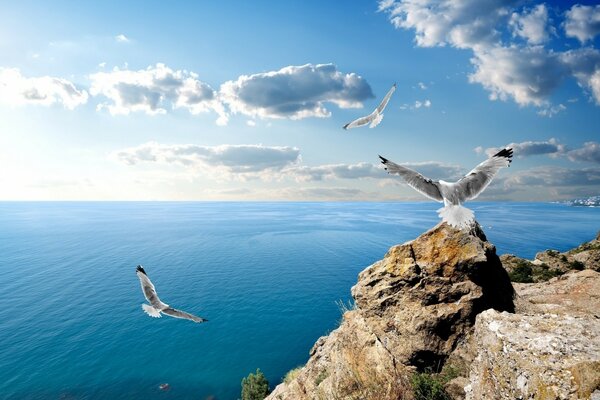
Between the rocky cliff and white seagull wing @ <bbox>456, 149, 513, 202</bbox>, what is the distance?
11.7 feet

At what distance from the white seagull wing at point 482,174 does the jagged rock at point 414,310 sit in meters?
7.88

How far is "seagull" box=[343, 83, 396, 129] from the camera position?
10.5m

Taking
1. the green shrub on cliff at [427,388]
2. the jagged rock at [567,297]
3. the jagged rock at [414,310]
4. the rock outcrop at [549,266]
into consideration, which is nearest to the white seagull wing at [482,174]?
the green shrub on cliff at [427,388]

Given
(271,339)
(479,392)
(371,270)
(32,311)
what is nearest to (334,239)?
(271,339)

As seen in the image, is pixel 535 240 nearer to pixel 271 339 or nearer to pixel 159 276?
pixel 271 339

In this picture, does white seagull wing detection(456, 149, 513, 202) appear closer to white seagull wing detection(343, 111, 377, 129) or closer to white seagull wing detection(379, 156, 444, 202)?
white seagull wing detection(379, 156, 444, 202)

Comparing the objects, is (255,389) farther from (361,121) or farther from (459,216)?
(459,216)

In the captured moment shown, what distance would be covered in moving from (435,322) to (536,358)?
7.30 m

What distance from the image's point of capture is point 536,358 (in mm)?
6500

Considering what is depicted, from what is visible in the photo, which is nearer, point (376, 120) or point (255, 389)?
point (376, 120)

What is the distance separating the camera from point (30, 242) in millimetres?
136000

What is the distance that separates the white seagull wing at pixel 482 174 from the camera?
283 inches

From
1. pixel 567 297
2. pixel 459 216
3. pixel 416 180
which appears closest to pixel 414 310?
pixel 567 297

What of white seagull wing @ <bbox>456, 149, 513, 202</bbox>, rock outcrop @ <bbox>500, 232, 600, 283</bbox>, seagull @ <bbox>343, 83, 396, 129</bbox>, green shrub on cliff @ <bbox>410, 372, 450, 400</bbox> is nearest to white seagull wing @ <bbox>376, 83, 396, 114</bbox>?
seagull @ <bbox>343, 83, 396, 129</bbox>
